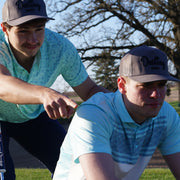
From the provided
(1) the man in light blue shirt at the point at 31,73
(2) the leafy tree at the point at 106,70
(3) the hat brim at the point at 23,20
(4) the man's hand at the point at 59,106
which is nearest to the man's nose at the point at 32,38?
(1) the man in light blue shirt at the point at 31,73

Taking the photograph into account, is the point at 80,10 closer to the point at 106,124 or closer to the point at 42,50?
the point at 42,50

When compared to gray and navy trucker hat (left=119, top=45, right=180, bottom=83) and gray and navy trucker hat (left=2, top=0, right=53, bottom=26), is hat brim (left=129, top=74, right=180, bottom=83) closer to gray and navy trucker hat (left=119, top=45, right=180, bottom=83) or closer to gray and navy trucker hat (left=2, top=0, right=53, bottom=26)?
gray and navy trucker hat (left=119, top=45, right=180, bottom=83)

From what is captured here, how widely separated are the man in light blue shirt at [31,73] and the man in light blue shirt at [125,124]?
1.21ft

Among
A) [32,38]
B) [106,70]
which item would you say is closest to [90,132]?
[32,38]

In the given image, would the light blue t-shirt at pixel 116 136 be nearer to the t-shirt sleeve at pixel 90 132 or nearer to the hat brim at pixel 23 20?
the t-shirt sleeve at pixel 90 132

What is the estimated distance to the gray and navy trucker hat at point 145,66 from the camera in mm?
2273

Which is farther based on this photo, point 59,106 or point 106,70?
point 106,70

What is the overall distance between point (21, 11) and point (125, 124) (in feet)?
3.71

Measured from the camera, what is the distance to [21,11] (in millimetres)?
2779

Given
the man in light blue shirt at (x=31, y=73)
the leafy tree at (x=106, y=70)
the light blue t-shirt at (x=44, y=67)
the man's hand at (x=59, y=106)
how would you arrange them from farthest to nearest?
the leafy tree at (x=106, y=70)
the light blue t-shirt at (x=44, y=67)
the man in light blue shirt at (x=31, y=73)
the man's hand at (x=59, y=106)

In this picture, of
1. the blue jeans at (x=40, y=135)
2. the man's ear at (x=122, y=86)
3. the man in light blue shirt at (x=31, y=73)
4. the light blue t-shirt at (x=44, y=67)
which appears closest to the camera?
the man's ear at (x=122, y=86)

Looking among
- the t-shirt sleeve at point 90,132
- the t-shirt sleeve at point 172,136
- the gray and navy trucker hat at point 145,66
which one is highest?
the gray and navy trucker hat at point 145,66

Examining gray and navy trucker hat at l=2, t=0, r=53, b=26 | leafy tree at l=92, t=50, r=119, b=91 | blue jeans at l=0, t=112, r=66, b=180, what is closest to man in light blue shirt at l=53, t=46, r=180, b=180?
gray and navy trucker hat at l=2, t=0, r=53, b=26

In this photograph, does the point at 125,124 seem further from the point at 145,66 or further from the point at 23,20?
the point at 23,20
